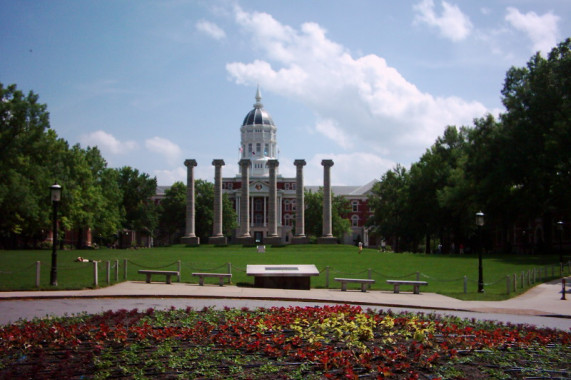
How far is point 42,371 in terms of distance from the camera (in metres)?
9.13

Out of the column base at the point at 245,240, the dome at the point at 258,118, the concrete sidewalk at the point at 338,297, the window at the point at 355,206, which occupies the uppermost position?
the dome at the point at 258,118

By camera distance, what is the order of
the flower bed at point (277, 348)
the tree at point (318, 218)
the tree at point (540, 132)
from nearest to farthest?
the flower bed at point (277, 348) → the tree at point (540, 132) → the tree at point (318, 218)

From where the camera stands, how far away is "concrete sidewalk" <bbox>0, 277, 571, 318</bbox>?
19.6 m

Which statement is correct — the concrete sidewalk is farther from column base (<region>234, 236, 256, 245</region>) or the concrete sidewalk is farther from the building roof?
the building roof

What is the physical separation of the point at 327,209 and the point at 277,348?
7529cm

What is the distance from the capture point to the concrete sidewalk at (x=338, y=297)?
1963cm

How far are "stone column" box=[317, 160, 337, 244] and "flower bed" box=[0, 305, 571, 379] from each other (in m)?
70.5

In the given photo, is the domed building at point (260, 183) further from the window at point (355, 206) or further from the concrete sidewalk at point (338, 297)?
the concrete sidewalk at point (338, 297)

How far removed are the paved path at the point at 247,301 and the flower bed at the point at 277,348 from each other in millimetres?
4400

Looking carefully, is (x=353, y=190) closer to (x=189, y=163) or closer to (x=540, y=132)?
(x=189, y=163)

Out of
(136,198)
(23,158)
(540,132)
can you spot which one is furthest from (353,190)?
(23,158)

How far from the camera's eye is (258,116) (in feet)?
536

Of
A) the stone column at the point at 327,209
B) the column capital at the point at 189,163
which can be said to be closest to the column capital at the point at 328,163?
the stone column at the point at 327,209

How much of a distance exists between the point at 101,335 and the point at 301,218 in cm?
7675
